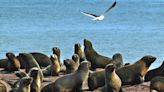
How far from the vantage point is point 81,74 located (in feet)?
43.1

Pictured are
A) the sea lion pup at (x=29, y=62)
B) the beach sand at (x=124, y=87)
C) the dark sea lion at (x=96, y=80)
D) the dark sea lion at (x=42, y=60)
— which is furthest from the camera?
the dark sea lion at (x=42, y=60)

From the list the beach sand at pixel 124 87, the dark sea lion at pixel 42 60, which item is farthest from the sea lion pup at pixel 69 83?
the dark sea lion at pixel 42 60

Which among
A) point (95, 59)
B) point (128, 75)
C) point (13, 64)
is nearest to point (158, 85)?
point (128, 75)

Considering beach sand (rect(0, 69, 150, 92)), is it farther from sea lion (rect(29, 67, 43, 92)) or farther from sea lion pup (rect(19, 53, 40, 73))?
sea lion (rect(29, 67, 43, 92))

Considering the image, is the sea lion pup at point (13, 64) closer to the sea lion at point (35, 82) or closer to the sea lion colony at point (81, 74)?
the sea lion colony at point (81, 74)

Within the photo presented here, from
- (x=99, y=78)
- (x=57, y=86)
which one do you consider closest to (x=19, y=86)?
(x=57, y=86)

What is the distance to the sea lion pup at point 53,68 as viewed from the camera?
15.9 meters

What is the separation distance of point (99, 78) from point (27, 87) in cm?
216

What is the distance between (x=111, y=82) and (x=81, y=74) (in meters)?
0.74

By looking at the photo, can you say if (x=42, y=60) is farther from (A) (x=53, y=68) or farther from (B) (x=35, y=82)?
(B) (x=35, y=82)

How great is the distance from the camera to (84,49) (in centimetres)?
1758

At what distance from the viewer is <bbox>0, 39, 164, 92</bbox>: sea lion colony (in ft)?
41.5

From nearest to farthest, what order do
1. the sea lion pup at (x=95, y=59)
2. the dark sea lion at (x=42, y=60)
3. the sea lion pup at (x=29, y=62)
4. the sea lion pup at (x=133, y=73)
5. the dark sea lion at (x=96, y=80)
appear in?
1. the dark sea lion at (x=96, y=80)
2. the sea lion pup at (x=133, y=73)
3. the sea lion pup at (x=29, y=62)
4. the sea lion pup at (x=95, y=59)
5. the dark sea lion at (x=42, y=60)

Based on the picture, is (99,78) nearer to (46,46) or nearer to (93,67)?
(93,67)
